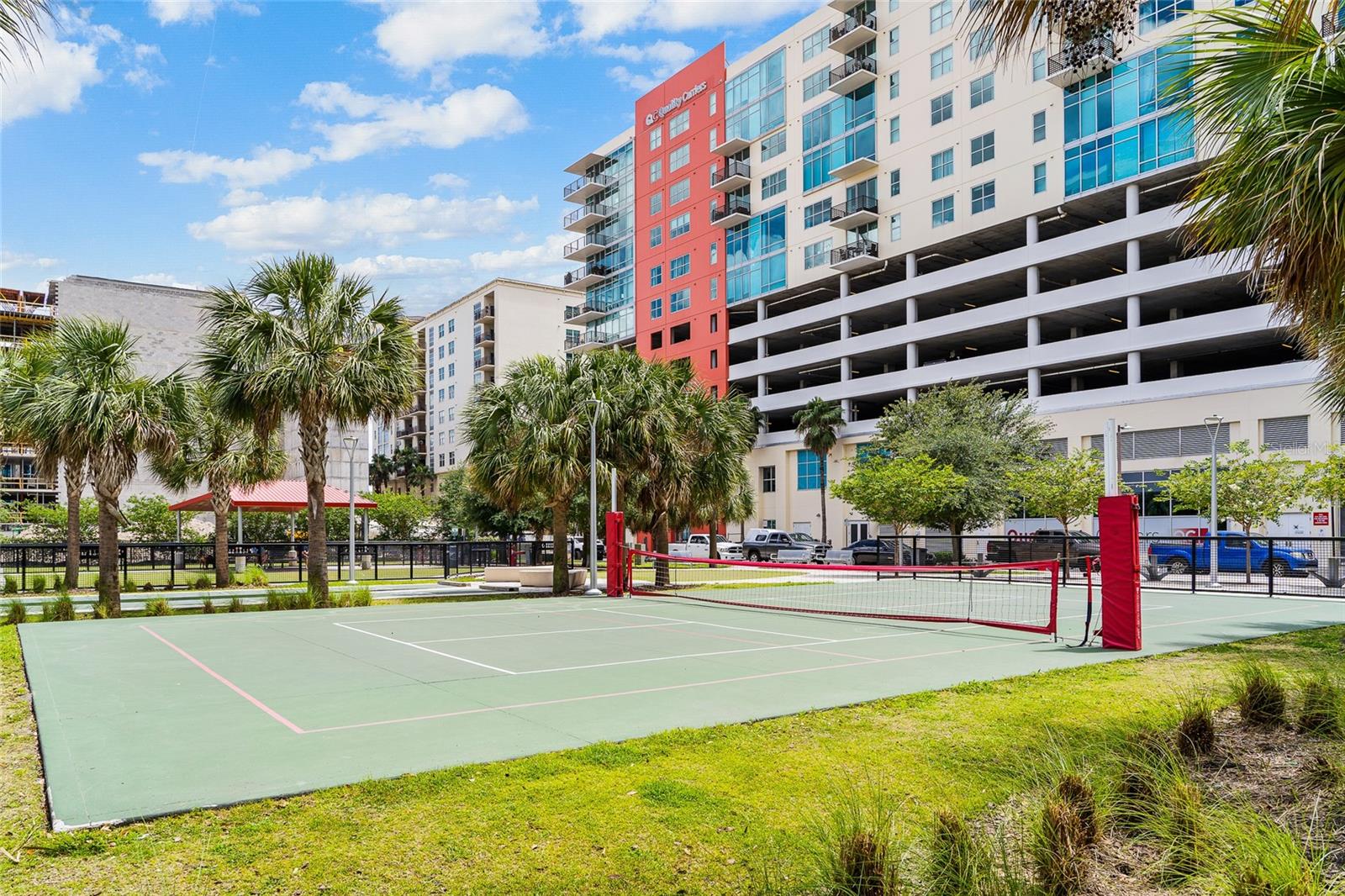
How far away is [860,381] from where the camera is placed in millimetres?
69125

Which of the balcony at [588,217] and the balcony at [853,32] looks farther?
the balcony at [588,217]

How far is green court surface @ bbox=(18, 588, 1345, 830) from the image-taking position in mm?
7777

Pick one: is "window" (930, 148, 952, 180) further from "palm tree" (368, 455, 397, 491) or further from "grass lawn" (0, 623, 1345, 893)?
"palm tree" (368, 455, 397, 491)

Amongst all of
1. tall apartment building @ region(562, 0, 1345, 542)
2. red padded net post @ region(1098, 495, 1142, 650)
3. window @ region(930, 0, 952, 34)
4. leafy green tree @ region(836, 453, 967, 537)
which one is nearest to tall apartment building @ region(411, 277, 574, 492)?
tall apartment building @ region(562, 0, 1345, 542)

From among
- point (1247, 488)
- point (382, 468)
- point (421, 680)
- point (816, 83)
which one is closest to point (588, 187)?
point (816, 83)

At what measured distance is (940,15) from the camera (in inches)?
2479

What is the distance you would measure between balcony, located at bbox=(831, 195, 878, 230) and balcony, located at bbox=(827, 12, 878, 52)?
436 inches

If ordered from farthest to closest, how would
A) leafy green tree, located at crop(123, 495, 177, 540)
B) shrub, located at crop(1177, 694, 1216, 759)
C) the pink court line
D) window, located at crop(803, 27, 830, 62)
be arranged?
window, located at crop(803, 27, 830, 62)
leafy green tree, located at crop(123, 495, 177, 540)
the pink court line
shrub, located at crop(1177, 694, 1216, 759)

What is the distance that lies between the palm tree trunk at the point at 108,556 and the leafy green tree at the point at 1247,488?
3813 cm

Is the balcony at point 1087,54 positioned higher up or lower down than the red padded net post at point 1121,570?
higher up

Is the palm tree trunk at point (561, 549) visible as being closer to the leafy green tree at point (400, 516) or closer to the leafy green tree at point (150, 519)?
the leafy green tree at point (150, 519)

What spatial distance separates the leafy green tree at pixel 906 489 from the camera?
1762 inches

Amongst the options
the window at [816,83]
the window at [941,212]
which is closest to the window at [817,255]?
the window at [941,212]

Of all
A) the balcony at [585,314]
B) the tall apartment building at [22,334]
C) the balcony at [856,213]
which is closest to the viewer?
the balcony at [856,213]
